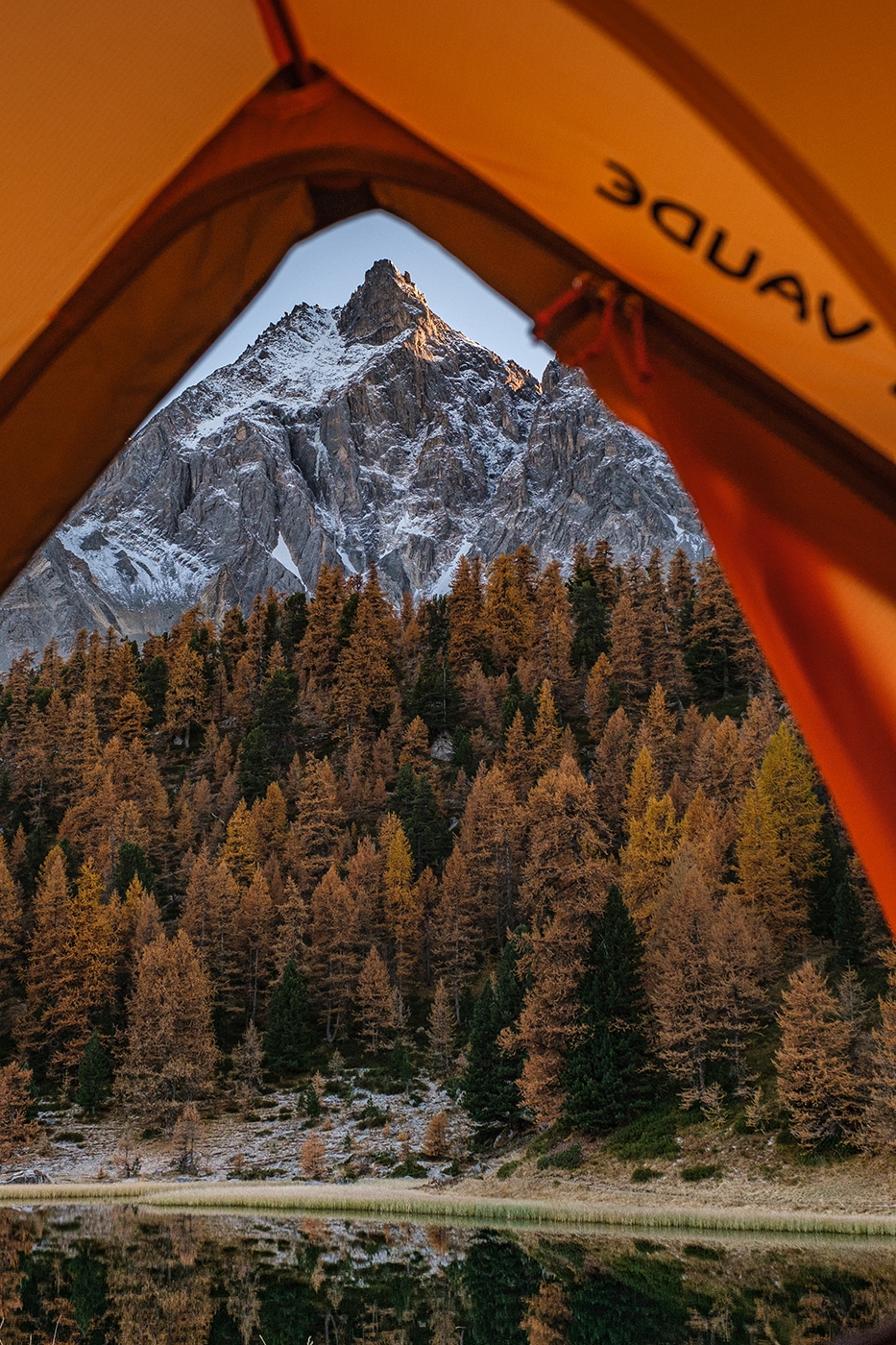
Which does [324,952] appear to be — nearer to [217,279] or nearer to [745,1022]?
[745,1022]

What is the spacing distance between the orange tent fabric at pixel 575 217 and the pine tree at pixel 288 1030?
3295 centimetres

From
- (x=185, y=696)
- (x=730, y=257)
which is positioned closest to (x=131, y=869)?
(x=185, y=696)

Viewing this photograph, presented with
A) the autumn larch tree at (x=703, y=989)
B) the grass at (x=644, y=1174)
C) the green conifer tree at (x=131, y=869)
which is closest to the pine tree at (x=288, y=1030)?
the green conifer tree at (x=131, y=869)

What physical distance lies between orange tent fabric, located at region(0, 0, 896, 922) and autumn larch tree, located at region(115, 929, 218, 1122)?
3222cm

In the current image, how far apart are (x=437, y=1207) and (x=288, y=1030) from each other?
11.9 meters

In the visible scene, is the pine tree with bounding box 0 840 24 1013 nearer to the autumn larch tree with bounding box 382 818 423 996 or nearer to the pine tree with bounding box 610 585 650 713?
the autumn larch tree with bounding box 382 818 423 996

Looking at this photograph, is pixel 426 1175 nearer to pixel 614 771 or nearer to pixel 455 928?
pixel 455 928

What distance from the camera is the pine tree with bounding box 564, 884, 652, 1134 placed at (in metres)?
24.4

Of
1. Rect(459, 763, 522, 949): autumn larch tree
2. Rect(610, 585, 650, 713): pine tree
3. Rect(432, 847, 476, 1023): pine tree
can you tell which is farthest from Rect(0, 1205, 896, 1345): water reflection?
Rect(610, 585, 650, 713): pine tree

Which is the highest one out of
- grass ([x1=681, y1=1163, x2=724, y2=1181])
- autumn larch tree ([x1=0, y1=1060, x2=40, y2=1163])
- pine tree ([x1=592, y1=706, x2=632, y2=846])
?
pine tree ([x1=592, y1=706, x2=632, y2=846])

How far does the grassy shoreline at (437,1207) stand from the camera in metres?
18.7

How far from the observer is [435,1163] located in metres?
25.9

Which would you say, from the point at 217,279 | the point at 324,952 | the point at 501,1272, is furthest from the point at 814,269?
the point at 324,952

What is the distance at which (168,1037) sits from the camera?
105 ft
